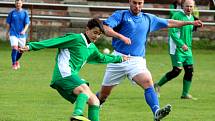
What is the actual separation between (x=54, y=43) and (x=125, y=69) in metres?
1.99

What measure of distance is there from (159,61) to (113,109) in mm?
10095

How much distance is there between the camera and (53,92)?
14.6 m

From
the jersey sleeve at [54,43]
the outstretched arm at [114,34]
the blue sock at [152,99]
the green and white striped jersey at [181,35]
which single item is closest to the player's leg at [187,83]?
the green and white striped jersey at [181,35]

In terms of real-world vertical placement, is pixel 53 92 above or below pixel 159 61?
above

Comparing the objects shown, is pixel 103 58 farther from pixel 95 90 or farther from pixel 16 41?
pixel 16 41

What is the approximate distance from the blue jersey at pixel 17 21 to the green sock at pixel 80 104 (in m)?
11.1

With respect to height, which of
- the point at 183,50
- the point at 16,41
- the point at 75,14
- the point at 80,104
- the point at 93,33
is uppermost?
the point at 93,33

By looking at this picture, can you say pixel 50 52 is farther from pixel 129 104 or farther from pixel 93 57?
pixel 93 57

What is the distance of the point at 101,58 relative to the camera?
973 centimetres

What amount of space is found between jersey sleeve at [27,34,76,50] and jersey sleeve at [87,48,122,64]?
467mm

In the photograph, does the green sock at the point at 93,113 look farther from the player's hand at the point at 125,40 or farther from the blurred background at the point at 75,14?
the blurred background at the point at 75,14

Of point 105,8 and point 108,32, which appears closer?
point 108,32

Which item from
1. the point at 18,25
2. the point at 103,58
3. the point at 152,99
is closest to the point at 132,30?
the point at 152,99

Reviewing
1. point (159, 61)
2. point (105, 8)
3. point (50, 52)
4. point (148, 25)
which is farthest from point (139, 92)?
point (105, 8)
